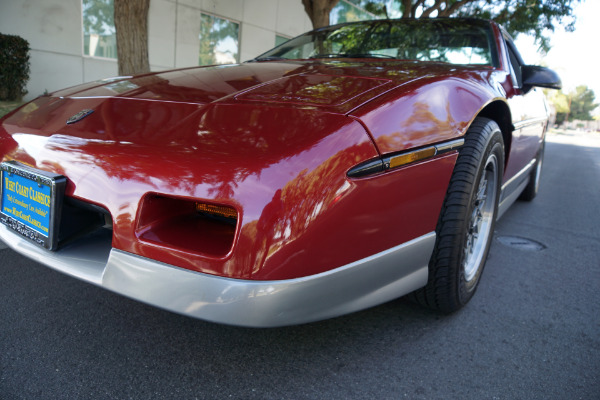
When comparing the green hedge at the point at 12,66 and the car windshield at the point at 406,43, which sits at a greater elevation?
the car windshield at the point at 406,43

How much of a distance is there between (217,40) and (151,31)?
6.00ft

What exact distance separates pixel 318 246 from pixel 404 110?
1.90ft

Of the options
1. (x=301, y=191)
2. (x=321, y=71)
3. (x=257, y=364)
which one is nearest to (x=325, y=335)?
(x=257, y=364)

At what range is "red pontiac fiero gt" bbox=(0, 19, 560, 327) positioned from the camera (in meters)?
1.22

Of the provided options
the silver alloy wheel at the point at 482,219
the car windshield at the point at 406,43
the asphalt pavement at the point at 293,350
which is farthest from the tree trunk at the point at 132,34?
the silver alloy wheel at the point at 482,219

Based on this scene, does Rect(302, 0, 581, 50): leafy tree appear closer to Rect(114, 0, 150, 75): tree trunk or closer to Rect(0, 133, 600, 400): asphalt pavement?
Rect(114, 0, 150, 75): tree trunk

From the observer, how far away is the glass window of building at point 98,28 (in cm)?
820

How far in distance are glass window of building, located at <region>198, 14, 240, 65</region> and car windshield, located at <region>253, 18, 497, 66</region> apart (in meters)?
7.56

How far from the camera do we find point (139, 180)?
131cm

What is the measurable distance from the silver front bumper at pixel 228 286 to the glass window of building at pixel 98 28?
7.79 m

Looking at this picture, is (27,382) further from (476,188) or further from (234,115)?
(476,188)

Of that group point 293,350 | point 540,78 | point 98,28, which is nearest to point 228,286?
point 293,350

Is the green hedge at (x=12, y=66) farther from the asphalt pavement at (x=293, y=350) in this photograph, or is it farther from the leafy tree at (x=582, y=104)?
the leafy tree at (x=582, y=104)

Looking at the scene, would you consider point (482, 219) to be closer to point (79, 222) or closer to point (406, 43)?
point (406, 43)
